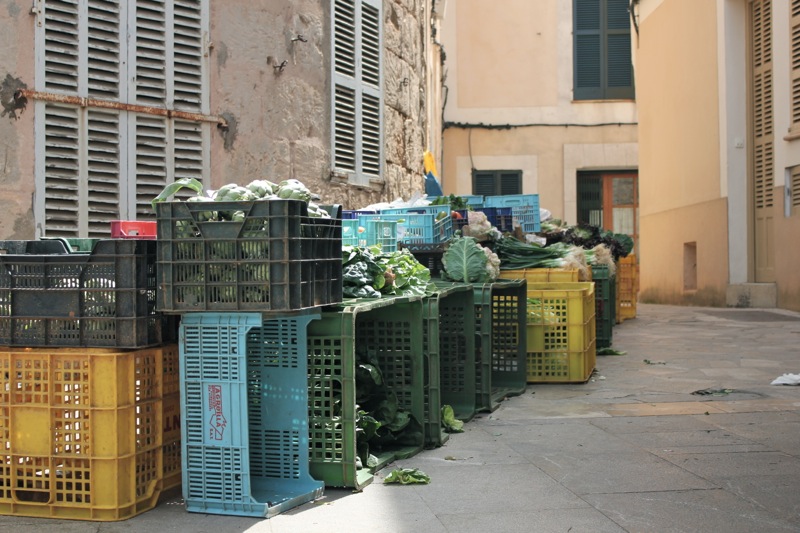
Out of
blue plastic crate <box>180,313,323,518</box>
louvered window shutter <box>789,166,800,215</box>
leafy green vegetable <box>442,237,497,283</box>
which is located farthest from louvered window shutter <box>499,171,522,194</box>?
blue plastic crate <box>180,313,323,518</box>

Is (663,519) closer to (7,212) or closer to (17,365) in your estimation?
(17,365)

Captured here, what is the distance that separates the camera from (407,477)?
195 inches

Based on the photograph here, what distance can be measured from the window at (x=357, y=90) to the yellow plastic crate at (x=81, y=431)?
6711 mm

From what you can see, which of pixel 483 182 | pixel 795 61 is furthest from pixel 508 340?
pixel 483 182

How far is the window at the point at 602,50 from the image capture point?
25000 mm

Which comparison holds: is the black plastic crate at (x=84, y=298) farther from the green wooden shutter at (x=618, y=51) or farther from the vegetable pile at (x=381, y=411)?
the green wooden shutter at (x=618, y=51)

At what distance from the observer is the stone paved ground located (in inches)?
166

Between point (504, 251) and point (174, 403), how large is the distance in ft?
18.2

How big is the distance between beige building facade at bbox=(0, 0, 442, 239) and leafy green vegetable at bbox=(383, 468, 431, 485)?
4.76 m

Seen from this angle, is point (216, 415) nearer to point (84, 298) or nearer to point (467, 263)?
point (84, 298)

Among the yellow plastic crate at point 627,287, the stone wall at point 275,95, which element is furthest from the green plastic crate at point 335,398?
the yellow plastic crate at point 627,287

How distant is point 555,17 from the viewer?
2520 centimetres

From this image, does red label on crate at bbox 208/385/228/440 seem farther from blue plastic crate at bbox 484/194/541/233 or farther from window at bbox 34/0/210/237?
blue plastic crate at bbox 484/194/541/233

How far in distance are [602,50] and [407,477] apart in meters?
21.9
